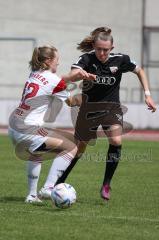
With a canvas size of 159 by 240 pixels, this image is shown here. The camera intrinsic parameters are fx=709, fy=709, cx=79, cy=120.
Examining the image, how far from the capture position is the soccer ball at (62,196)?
7.79m

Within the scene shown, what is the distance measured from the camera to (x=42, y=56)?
824 cm

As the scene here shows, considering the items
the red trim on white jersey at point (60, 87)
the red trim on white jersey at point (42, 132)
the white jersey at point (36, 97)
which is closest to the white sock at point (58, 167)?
the red trim on white jersey at point (42, 132)

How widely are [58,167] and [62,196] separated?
2.91ft

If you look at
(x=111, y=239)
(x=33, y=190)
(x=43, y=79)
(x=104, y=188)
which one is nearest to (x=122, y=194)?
(x=104, y=188)

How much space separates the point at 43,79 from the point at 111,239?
8.29 ft

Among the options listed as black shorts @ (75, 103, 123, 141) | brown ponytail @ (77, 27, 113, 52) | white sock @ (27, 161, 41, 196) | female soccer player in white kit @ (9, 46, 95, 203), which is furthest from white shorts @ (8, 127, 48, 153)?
brown ponytail @ (77, 27, 113, 52)

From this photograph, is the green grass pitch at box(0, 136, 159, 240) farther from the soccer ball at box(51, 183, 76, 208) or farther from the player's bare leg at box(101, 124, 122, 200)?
the player's bare leg at box(101, 124, 122, 200)

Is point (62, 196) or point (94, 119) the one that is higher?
point (94, 119)

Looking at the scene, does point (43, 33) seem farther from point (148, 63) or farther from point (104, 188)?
point (104, 188)

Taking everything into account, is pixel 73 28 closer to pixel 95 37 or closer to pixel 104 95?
pixel 104 95

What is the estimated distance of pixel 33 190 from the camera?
841 centimetres

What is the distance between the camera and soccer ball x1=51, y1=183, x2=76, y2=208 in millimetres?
7785

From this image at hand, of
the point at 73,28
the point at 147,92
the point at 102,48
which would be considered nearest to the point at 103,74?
the point at 102,48

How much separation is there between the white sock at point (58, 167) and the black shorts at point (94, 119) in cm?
58
